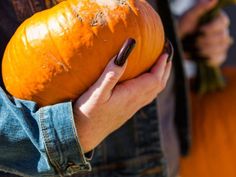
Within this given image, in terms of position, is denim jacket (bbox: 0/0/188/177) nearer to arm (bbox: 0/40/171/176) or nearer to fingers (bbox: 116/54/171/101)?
arm (bbox: 0/40/171/176)

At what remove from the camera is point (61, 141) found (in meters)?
0.91

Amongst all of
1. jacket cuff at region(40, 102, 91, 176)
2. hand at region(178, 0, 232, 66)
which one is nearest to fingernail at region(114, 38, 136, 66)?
jacket cuff at region(40, 102, 91, 176)

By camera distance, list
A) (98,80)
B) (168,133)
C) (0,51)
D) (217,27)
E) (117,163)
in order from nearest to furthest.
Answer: (98,80) → (0,51) → (117,163) → (168,133) → (217,27)

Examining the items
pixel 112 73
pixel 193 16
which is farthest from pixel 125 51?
pixel 193 16

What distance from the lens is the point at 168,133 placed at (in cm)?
139

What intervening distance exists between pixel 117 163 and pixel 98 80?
39cm

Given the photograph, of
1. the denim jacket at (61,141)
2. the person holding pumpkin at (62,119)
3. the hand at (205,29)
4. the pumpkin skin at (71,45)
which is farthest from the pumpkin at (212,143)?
the pumpkin skin at (71,45)

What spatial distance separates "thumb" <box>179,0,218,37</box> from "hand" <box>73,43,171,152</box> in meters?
0.74

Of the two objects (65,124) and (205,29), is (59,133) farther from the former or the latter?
(205,29)

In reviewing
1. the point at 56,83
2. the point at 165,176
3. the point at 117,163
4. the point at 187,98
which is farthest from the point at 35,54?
the point at 187,98

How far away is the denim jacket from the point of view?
0.90 metres

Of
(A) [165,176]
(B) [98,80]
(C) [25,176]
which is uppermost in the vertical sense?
(B) [98,80]

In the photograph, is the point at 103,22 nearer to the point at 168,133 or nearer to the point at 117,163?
the point at 117,163

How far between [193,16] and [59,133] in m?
0.92
